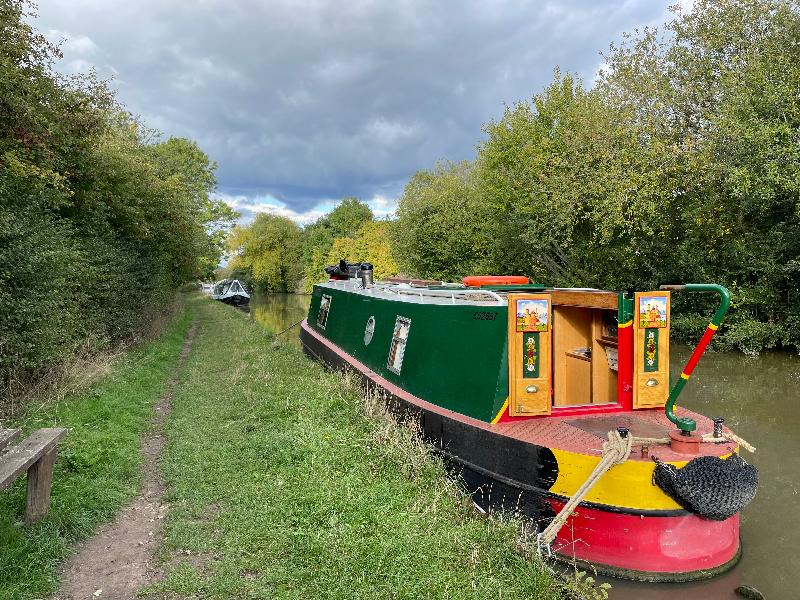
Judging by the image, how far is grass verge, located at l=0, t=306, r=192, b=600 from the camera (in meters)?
3.61

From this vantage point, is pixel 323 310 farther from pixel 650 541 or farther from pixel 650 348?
pixel 650 541

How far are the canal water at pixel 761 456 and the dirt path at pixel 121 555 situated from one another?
3.53 meters

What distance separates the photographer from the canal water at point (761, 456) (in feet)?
13.8

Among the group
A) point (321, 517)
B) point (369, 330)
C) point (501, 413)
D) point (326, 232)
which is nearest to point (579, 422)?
point (501, 413)

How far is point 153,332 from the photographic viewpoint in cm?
1445

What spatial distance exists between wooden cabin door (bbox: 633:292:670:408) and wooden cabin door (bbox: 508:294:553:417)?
0.92 m

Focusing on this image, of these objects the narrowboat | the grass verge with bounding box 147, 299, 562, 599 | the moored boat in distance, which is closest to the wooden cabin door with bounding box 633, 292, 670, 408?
the narrowboat

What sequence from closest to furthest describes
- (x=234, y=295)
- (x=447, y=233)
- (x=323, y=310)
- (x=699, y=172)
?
(x=323, y=310) < (x=699, y=172) < (x=447, y=233) < (x=234, y=295)

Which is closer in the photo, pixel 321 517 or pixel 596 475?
pixel 596 475

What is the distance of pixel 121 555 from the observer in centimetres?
402

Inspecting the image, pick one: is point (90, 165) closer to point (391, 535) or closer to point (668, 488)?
point (391, 535)

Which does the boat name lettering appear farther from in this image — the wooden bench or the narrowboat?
the wooden bench

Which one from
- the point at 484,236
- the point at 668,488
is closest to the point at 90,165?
the point at 668,488

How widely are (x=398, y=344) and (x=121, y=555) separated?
4072 mm
